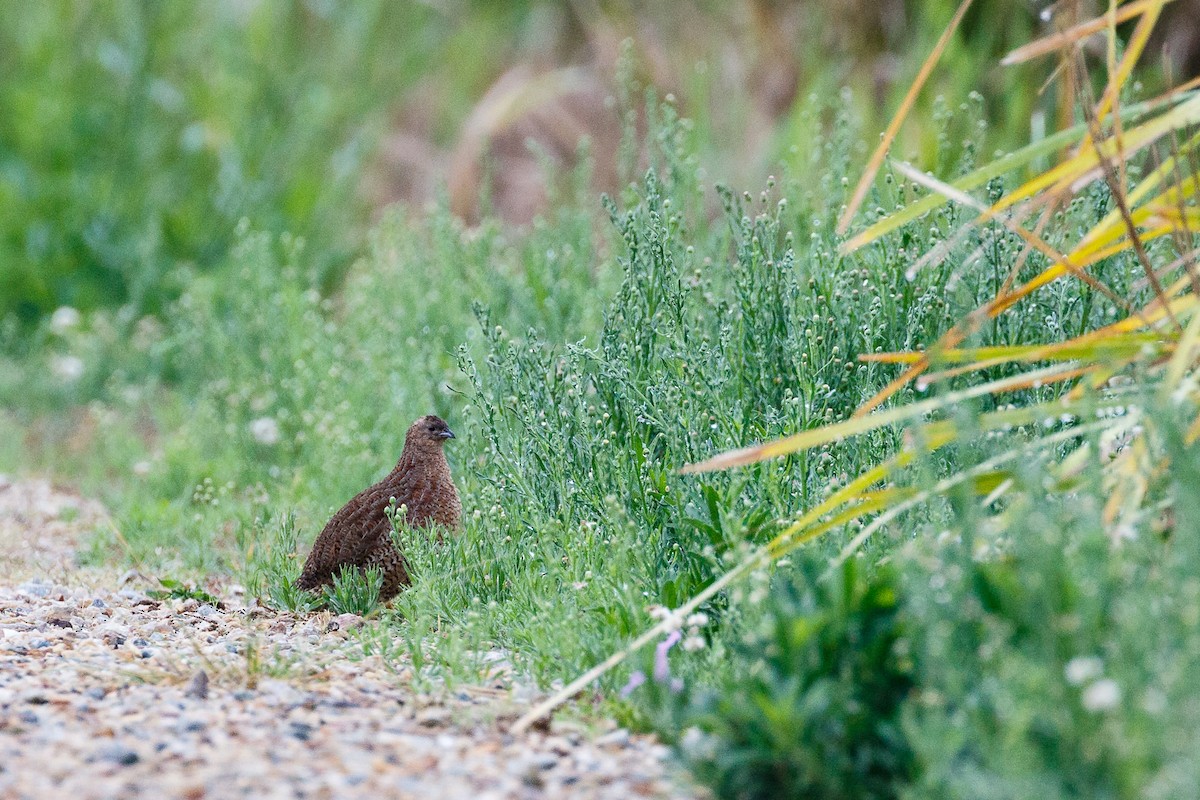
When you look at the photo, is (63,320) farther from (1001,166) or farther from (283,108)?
(1001,166)

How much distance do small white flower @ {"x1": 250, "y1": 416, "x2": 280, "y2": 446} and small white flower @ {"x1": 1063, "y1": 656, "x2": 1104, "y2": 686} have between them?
12.8 ft

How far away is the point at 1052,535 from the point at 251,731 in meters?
1.57

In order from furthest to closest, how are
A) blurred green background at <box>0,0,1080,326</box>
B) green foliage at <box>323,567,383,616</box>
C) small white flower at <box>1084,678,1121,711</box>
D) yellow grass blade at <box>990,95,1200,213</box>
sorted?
blurred green background at <box>0,0,1080,326</box>
green foliage at <box>323,567,383,616</box>
yellow grass blade at <box>990,95,1200,213</box>
small white flower at <box>1084,678,1121,711</box>

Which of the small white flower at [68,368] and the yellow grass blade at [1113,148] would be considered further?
the small white flower at [68,368]

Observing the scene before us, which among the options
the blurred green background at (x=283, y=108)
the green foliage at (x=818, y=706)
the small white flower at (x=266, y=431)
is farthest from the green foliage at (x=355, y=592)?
the blurred green background at (x=283, y=108)

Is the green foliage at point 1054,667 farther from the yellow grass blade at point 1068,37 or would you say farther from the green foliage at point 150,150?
the green foliage at point 150,150

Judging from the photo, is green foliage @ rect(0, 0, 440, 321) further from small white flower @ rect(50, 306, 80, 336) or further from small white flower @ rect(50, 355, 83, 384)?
small white flower @ rect(50, 355, 83, 384)

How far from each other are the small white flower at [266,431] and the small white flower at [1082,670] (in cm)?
389

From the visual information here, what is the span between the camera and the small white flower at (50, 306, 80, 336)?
24.4 ft

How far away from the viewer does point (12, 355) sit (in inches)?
307

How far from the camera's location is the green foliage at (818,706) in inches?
97.9

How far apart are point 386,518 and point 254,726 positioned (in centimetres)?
125

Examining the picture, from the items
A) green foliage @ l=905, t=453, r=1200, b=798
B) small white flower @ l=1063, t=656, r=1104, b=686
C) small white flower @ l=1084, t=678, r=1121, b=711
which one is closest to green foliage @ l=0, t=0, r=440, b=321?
green foliage @ l=905, t=453, r=1200, b=798

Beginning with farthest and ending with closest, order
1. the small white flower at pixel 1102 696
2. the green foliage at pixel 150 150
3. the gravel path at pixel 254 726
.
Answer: the green foliage at pixel 150 150, the gravel path at pixel 254 726, the small white flower at pixel 1102 696
